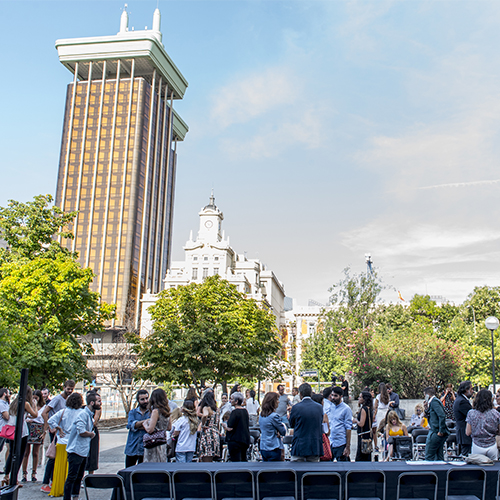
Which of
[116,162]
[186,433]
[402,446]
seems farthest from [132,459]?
[116,162]

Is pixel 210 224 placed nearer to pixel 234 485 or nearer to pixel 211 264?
pixel 211 264

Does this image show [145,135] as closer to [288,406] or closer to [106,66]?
[106,66]

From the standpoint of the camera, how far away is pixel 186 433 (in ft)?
30.4

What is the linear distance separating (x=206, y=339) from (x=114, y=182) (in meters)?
70.7

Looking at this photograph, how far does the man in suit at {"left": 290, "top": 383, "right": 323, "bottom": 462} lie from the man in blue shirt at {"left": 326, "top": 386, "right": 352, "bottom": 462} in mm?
1324

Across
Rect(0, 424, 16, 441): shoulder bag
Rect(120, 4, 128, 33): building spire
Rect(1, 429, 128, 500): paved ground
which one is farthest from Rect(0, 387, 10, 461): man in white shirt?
Rect(120, 4, 128, 33): building spire

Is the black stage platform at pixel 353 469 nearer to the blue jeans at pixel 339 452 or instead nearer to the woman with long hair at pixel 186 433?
the woman with long hair at pixel 186 433

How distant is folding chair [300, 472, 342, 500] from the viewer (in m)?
6.49

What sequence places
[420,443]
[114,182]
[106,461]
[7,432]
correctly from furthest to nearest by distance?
[114,182], [106,461], [420,443], [7,432]

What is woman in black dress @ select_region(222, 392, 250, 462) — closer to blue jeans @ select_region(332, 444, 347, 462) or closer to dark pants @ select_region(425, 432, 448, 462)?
blue jeans @ select_region(332, 444, 347, 462)

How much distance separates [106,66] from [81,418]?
103509 millimetres

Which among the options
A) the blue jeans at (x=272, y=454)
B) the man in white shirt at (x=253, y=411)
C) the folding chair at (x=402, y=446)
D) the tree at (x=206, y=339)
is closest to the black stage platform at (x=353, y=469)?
the blue jeans at (x=272, y=454)

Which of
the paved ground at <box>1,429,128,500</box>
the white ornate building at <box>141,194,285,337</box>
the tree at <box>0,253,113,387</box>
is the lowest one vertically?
the paved ground at <box>1,429,128,500</box>

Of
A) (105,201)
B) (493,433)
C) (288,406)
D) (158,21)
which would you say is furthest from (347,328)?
(158,21)
